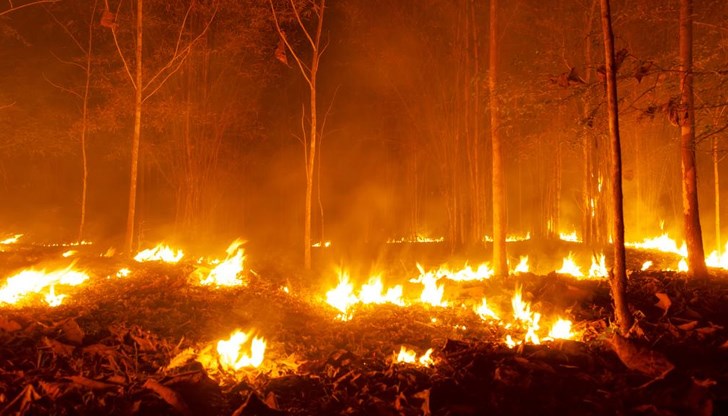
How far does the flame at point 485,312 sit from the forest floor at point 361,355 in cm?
16

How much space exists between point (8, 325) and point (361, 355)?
Answer: 5019mm

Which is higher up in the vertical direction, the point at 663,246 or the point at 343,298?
the point at 663,246

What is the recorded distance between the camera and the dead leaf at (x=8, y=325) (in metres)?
6.81

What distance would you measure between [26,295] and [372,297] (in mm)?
6486

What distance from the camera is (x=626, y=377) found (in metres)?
5.46

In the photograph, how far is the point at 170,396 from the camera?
5.20 m

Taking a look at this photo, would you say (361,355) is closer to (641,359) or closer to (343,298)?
(343,298)

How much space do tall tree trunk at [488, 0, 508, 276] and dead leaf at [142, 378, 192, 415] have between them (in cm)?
869

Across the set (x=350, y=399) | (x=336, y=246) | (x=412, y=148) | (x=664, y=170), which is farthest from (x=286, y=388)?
(x=664, y=170)

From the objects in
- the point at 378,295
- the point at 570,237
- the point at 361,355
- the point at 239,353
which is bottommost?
the point at 361,355

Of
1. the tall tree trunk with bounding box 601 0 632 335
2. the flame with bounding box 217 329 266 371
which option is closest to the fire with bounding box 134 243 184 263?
the flame with bounding box 217 329 266 371

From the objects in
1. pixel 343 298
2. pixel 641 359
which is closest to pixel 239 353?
pixel 343 298

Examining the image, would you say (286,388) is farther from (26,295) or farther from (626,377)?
(26,295)

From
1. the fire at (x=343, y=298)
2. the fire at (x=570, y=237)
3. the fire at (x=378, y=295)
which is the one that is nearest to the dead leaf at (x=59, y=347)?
the fire at (x=343, y=298)
